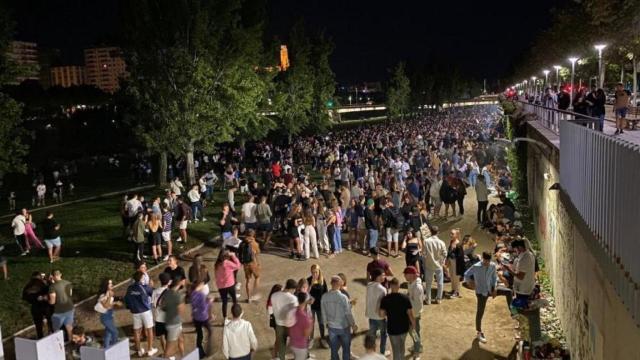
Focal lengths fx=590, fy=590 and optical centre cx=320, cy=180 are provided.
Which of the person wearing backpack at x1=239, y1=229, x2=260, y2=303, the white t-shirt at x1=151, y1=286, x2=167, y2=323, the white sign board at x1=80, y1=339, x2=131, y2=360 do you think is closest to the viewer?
the white sign board at x1=80, y1=339, x2=131, y2=360

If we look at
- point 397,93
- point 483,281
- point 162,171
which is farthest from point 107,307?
point 397,93

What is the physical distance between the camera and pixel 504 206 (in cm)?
1789

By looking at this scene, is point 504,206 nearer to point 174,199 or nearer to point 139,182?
point 174,199

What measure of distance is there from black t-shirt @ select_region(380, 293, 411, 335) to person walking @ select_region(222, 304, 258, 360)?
2174mm

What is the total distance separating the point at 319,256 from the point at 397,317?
7967 mm

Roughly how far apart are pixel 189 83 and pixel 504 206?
1451 cm

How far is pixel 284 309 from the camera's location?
9430mm

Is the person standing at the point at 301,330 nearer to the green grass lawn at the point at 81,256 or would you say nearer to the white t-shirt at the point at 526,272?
the white t-shirt at the point at 526,272

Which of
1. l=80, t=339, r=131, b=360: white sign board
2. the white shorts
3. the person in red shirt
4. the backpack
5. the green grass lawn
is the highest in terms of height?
A: l=80, t=339, r=131, b=360: white sign board

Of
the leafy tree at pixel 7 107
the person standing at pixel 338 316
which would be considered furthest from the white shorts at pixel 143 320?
the leafy tree at pixel 7 107

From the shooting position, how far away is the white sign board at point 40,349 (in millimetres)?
3139

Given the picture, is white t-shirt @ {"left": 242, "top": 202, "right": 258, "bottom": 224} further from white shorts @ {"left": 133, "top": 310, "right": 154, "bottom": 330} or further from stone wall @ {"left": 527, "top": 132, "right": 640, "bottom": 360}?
stone wall @ {"left": 527, "top": 132, "right": 640, "bottom": 360}

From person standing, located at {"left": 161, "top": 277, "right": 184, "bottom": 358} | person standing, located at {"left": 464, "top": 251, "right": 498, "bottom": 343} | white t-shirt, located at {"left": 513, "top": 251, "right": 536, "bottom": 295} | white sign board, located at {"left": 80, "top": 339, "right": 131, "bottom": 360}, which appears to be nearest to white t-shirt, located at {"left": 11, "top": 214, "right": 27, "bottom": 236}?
person standing, located at {"left": 161, "top": 277, "right": 184, "bottom": 358}

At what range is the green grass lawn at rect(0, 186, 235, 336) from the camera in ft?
45.3
